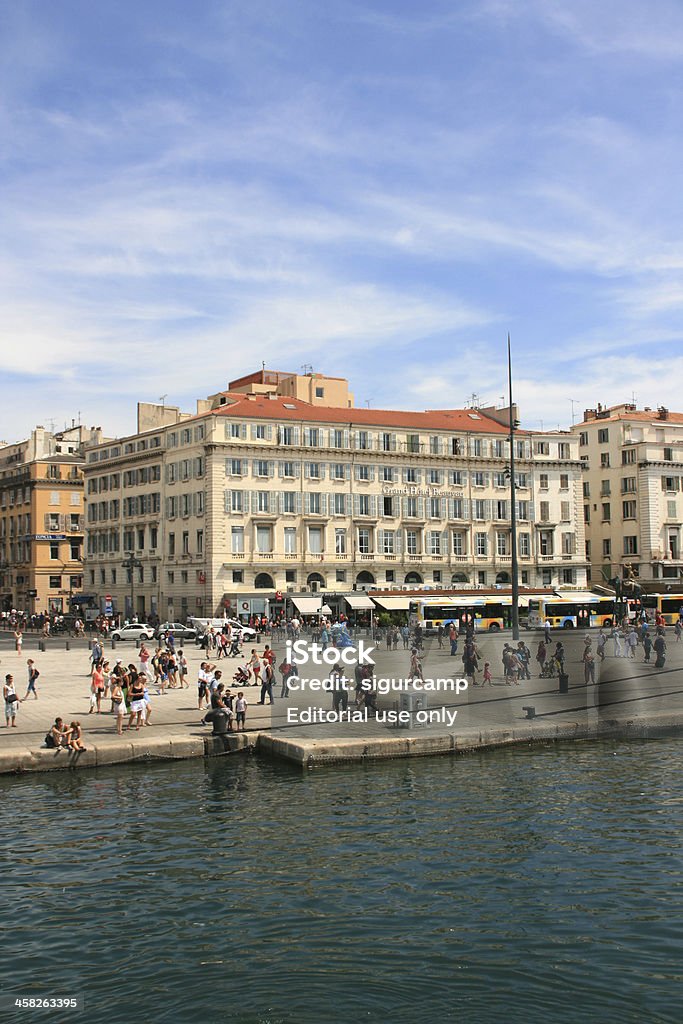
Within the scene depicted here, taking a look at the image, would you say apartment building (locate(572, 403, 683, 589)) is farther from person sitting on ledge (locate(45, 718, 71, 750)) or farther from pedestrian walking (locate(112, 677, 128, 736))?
person sitting on ledge (locate(45, 718, 71, 750))

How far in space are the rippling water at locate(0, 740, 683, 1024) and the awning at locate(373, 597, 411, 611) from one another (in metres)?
51.6

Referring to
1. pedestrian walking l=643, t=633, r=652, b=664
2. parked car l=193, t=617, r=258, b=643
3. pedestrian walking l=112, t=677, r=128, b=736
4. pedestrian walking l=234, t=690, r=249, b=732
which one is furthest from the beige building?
pedestrian walking l=234, t=690, r=249, b=732

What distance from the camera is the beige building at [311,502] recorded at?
79000 mm

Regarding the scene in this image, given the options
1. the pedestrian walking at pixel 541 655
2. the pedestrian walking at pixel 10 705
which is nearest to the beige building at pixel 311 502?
the pedestrian walking at pixel 541 655

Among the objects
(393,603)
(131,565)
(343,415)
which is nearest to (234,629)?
(131,565)

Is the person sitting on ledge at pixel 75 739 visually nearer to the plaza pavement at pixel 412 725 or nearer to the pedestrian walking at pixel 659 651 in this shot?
the plaza pavement at pixel 412 725

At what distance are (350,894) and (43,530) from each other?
312 ft

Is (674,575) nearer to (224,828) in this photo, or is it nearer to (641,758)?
(641,758)

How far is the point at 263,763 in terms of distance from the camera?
87.5ft

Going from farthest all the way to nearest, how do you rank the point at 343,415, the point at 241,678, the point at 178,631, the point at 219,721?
the point at 343,415
the point at 178,631
the point at 241,678
the point at 219,721

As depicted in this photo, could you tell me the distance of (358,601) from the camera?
76.9m

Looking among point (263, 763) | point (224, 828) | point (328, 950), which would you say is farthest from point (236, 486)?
point (328, 950)

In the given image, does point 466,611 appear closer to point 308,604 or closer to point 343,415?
point 308,604

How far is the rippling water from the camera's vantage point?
12.6m
